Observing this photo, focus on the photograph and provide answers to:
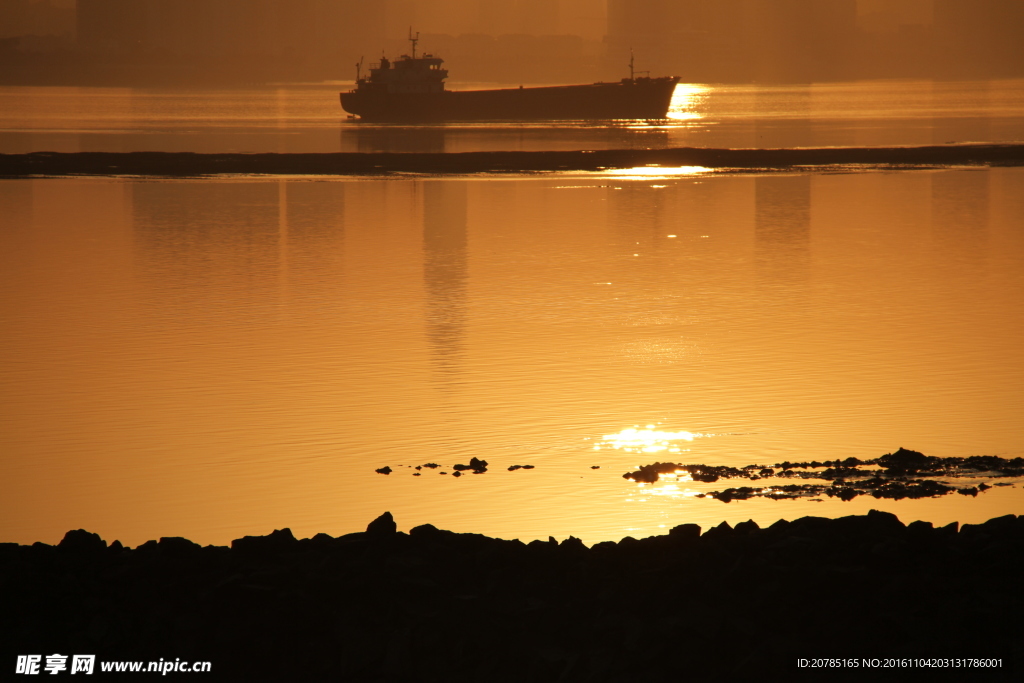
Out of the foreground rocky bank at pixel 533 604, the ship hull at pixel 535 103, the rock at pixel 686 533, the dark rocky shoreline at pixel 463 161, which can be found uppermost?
the ship hull at pixel 535 103

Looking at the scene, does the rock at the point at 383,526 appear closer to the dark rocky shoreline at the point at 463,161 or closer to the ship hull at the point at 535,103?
the dark rocky shoreline at the point at 463,161

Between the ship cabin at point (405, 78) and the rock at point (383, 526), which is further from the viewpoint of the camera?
the ship cabin at point (405, 78)

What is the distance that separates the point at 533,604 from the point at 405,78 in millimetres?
86505

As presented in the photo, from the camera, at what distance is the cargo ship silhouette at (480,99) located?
88.7 metres

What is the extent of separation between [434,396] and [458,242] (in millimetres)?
10882

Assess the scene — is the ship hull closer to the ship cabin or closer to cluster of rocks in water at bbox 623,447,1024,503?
the ship cabin

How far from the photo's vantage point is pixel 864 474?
312 inches

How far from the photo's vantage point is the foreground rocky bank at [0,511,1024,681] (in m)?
5.70

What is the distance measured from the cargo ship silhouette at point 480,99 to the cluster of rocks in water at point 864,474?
81731 mm

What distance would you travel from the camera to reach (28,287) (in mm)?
16375

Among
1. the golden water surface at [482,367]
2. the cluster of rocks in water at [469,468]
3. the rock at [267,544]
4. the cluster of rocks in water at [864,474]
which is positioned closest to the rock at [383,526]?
the rock at [267,544]

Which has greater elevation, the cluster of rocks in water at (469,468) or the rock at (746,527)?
the rock at (746,527)

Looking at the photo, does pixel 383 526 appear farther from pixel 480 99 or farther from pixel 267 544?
pixel 480 99

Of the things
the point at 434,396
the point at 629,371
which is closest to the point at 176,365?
the point at 434,396
